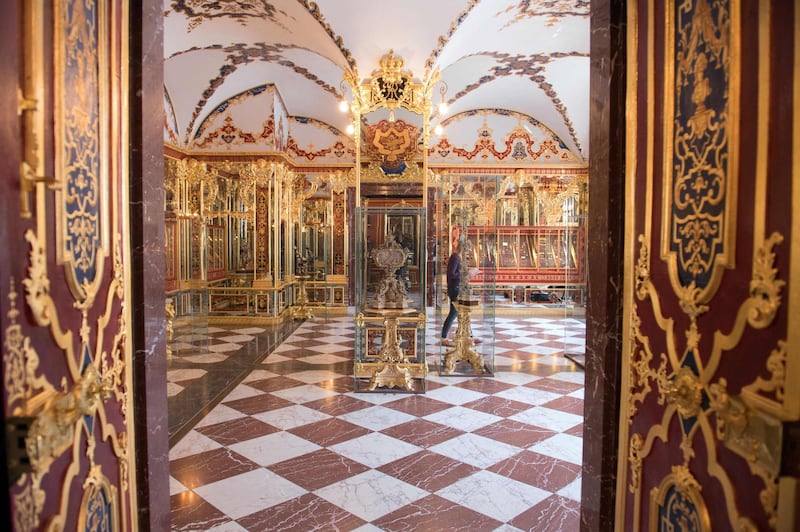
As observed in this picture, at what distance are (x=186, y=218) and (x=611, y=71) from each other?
8.57 m

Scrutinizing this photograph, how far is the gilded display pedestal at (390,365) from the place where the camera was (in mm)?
5430

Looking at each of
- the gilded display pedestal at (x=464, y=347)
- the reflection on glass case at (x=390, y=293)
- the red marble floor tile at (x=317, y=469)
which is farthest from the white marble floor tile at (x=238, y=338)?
the red marble floor tile at (x=317, y=469)

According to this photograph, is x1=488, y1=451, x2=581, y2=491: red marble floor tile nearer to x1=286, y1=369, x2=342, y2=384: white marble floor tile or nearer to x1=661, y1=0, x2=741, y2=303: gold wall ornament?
x1=661, y1=0, x2=741, y2=303: gold wall ornament

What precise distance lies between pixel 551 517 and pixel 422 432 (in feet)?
4.86

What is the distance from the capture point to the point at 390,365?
5.53 metres

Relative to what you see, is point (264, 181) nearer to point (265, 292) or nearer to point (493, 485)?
point (265, 292)

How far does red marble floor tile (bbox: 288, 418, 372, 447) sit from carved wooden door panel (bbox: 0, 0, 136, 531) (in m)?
2.18

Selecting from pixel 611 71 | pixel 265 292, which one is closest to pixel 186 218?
pixel 265 292

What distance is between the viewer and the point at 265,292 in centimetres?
970

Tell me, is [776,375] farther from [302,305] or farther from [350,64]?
[302,305]

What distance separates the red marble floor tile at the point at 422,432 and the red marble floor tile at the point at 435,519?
923 millimetres

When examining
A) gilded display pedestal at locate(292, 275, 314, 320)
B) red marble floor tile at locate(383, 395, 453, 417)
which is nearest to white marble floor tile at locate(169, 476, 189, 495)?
red marble floor tile at locate(383, 395, 453, 417)

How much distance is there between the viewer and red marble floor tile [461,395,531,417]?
4.70 m

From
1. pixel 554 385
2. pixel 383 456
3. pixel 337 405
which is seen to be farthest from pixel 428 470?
pixel 554 385
